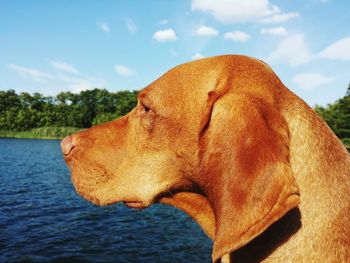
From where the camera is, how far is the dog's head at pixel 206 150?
218cm

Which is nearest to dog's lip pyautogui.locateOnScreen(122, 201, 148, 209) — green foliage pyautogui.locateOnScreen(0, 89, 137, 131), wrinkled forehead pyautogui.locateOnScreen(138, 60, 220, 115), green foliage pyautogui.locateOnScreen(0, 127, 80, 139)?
wrinkled forehead pyautogui.locateOnScreen(138, 60, 220, 115)

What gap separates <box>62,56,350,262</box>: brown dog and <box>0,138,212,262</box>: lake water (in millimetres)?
9582

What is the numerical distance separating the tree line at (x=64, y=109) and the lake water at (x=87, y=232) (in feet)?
375

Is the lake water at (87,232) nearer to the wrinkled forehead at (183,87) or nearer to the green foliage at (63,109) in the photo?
the wrinkled forehead at (183,87)

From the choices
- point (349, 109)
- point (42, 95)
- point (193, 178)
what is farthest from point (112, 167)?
point (42, 95)

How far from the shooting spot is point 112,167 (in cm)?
359

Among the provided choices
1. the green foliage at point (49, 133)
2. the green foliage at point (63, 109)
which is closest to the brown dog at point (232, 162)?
the green foliage at point (49, 133)

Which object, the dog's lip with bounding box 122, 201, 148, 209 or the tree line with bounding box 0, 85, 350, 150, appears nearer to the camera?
the dog's lip with bounding box 122, 201, 148, 209

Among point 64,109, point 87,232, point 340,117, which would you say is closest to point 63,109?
point 64,109

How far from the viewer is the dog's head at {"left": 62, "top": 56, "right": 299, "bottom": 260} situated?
218 centimetres

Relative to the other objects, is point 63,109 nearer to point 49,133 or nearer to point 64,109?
point 64,109

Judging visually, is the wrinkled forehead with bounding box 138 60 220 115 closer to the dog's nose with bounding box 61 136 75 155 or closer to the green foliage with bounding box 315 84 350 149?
the dog's nose with bounding box 61 136 75 155

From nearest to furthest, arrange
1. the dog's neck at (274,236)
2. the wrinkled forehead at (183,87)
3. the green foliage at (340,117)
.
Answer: the dog's neck at (274,236) < the wrinkled forehead at (183,87) < the green foliage at (340,117)

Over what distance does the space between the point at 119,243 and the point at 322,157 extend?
1242 cm
